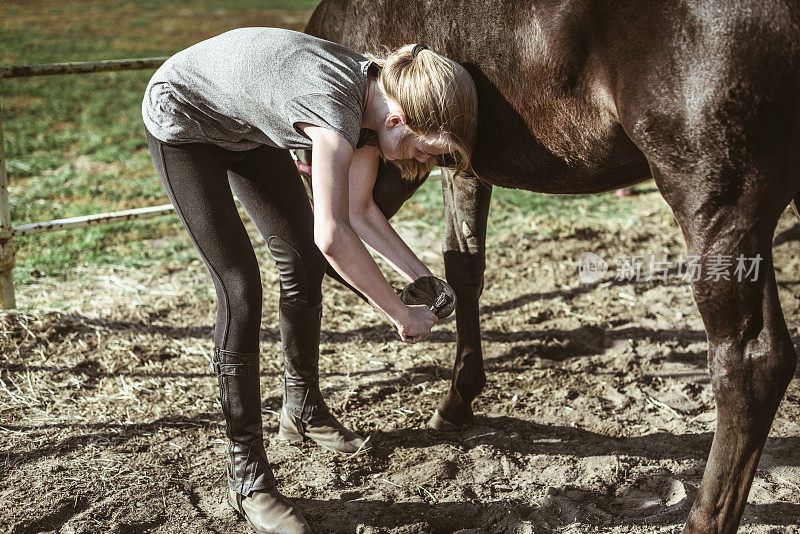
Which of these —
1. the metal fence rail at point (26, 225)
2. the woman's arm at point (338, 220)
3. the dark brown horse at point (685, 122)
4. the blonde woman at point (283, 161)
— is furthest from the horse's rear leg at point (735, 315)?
the metal fence rail at point (26, 225)

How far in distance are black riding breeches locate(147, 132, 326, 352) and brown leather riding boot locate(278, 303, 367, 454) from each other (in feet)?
1.07

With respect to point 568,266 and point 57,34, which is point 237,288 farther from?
point 57,34

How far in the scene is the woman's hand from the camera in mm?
1985

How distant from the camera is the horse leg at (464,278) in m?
2.87

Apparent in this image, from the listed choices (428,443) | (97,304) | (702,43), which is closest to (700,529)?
(428,443)

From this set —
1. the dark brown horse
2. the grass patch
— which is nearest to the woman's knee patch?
the dark brown horse

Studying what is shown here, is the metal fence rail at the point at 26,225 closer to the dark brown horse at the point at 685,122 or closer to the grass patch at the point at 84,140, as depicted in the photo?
the grass patch at the point at 84,140

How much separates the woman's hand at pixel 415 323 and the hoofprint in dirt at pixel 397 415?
0.73 metres

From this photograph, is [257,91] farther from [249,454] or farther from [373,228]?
[249,454]

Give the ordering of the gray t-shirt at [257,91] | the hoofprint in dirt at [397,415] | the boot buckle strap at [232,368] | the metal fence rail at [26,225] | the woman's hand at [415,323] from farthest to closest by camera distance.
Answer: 1. the metal fence rail at [26,225]
2. the hoofprint in dirt at [397,415]
3. the boot buckle strap at [232,368]
4. the woman's hand at [415,323]
5. the gray t-shirt at [257,91]

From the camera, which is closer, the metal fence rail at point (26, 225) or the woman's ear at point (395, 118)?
the woman's ear at point (395, 118)

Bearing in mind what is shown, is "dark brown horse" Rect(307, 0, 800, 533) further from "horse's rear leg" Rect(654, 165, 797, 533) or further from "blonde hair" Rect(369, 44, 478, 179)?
"blonde hair" Rect(369, 44, 478, 179)

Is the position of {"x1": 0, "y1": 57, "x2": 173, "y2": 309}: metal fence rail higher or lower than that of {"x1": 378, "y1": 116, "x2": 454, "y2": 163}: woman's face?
lower

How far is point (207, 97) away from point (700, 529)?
1.83 m
